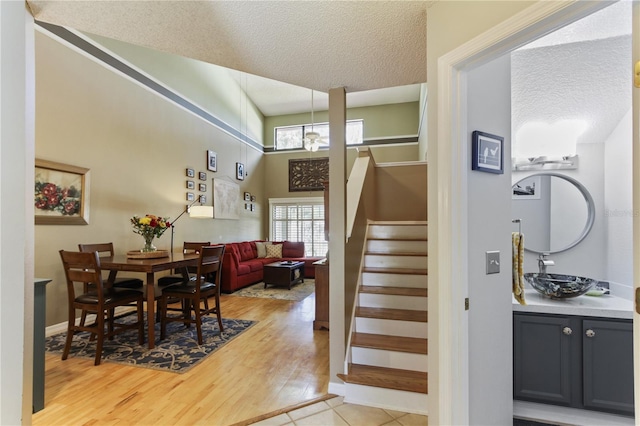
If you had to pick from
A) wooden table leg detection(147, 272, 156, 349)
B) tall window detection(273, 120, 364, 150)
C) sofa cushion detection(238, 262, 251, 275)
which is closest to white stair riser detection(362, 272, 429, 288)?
wooden table leg detection(147, 272, 156, 349)

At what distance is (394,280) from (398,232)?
75 cm

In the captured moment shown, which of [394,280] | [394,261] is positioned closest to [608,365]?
[394,280]

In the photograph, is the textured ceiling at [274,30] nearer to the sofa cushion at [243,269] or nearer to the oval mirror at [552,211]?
the oval mirror at [552,211]

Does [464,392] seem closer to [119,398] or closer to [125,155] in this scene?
[119,398]

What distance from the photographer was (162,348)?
297 centimetres

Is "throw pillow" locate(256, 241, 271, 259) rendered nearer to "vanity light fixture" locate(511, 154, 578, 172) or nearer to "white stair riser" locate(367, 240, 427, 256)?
"white stair riser" locate(367, 240, 427, 256)

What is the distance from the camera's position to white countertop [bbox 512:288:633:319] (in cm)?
179

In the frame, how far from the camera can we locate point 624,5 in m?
1.57

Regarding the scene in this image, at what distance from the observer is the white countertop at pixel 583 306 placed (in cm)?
179

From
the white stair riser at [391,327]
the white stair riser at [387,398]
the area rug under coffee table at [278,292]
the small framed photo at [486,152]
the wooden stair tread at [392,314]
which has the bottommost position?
the area rug under coffee table at [278,292]

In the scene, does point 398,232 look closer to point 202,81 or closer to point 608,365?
point 608,365

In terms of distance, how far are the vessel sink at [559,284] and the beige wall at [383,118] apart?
6.70 meters

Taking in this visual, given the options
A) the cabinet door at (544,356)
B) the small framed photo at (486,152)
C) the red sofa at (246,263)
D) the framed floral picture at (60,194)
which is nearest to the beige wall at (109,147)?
the framed floral picture at (60,194)

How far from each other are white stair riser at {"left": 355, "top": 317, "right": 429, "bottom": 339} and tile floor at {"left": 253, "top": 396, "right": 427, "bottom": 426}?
1.94 ft
